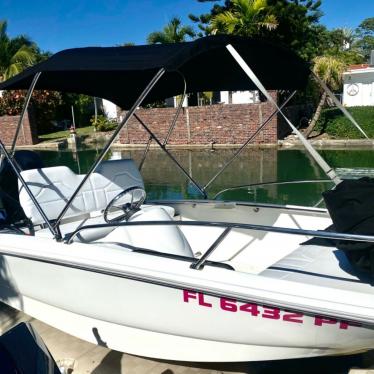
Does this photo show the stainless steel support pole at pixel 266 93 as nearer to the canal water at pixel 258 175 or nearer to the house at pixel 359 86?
the canal water at pixel 258 175

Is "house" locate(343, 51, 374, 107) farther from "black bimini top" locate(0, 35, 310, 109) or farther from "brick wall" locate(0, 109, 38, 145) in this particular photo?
"black bimini top" locate(0, 35, 310, 109)

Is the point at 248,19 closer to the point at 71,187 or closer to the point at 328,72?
the point at 328,72

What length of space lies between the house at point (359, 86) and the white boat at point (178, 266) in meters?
19.2

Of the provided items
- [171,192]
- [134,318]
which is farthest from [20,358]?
[171,192]

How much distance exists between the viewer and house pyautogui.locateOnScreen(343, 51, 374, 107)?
20.4 m

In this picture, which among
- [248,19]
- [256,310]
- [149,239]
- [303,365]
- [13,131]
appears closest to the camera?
[256,310]

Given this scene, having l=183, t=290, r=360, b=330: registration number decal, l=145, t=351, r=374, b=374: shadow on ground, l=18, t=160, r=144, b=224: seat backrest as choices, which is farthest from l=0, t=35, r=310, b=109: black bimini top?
l=145, t=351, r=374, b=374: shadow on ground

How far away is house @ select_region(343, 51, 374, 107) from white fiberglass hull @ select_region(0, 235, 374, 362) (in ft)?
68.4

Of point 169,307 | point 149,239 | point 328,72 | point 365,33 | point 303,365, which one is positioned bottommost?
point 303,365

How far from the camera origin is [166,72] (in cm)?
264

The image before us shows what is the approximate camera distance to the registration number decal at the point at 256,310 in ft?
6.26

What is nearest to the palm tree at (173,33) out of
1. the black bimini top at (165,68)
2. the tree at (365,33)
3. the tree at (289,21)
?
the tree at (289,21)

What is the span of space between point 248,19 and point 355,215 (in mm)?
13238

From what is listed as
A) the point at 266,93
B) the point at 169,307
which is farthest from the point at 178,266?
the point at 266,93
